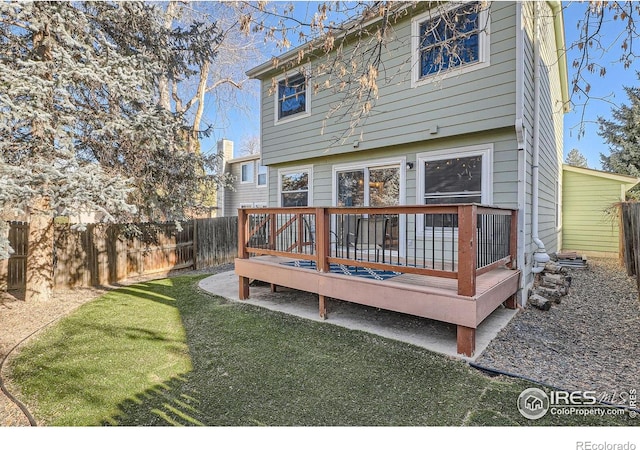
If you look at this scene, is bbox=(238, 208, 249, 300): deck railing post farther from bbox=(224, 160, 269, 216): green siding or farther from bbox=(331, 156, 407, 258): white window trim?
bbox=(224, 160, 269, 216): green siding

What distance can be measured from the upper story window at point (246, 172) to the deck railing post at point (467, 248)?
564 inches

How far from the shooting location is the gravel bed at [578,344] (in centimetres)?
286

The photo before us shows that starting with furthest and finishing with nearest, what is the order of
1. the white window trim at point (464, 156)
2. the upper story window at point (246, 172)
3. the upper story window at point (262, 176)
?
the upper story window at point (246, 172) → the upper story window at point (262, 176) → the white window trim at point (464, 156)

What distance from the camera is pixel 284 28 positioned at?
10.7ft

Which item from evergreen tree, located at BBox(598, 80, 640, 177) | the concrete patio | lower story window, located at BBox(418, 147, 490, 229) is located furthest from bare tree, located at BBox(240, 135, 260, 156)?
lower story window, located at BBox(418, 147, 490, 229)

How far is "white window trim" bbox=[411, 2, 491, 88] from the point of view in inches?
191

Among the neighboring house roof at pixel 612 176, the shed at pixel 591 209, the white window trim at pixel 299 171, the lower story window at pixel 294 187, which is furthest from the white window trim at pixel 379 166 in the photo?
the neighboring house roof at pixel 612 176

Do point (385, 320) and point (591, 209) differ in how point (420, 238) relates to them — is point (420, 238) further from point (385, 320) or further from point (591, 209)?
point (591, 209)

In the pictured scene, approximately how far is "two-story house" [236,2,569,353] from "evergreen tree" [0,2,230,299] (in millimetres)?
2188

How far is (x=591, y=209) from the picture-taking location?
9.92 meters

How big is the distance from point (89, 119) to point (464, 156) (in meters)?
6.14

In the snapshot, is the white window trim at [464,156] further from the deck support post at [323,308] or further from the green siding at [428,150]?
the deck support post at [323,308]

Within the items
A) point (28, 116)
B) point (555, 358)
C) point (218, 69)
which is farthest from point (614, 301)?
point (218, 69)
